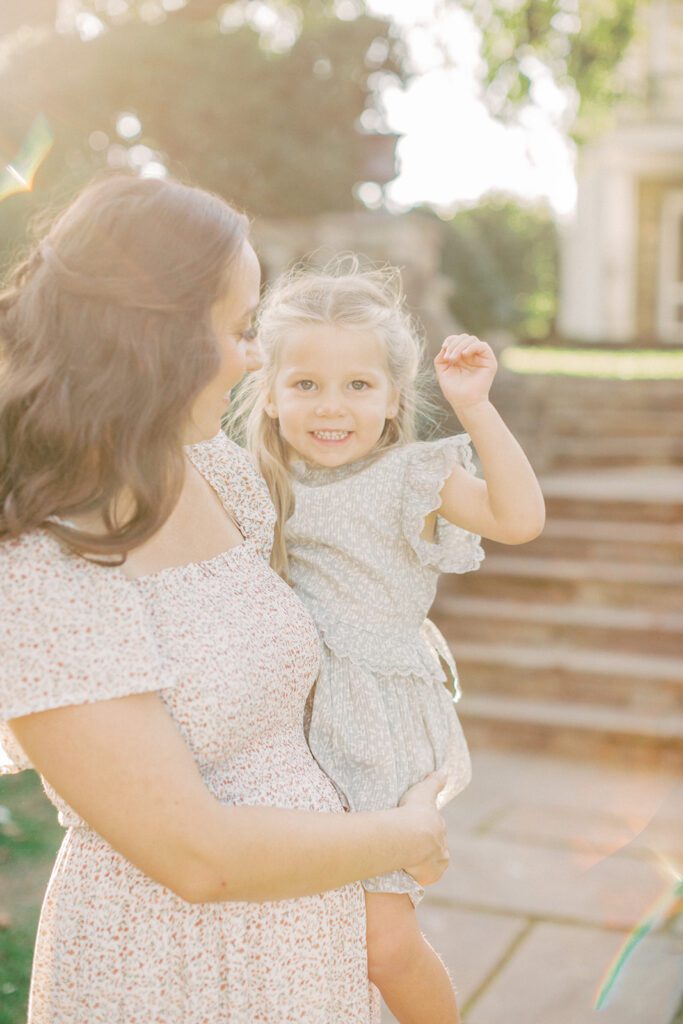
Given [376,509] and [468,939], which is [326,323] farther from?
[468,939]

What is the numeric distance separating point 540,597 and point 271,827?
502cm

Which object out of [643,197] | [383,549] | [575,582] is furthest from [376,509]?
[643,197]

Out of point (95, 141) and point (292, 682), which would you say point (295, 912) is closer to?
point (292, 682)

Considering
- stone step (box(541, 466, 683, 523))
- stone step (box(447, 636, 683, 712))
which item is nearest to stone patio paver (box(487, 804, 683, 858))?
stone step (box(447, 636, 683, 712))

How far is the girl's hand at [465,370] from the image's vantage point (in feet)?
6.40

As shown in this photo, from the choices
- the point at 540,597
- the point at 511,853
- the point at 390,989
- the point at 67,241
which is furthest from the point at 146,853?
the point at 540,597

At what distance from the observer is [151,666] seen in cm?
141

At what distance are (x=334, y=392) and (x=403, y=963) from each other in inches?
39.9

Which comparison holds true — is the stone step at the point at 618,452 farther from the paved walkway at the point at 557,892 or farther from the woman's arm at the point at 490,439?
the woman's arm at the point at 490,439

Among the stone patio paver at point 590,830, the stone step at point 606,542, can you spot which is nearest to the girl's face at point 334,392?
the stone patio paver at point 590,830

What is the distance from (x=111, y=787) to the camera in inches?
53.9

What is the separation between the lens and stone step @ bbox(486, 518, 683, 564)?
20.9 ft

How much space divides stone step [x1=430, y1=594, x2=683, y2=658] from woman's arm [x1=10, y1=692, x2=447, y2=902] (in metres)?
4.67

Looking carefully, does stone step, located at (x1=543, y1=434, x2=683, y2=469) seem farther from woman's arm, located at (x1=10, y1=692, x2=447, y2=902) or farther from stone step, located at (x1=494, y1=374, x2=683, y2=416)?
woman's arm, located at (x1=10, y1=692, x2=447, y2=902)
